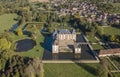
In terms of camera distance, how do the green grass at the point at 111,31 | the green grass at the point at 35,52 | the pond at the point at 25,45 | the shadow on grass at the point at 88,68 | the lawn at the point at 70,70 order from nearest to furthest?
the lawn at the point at 70,70 < the shadow on grass at the point at 88,68 < the green grass at the point at 35,52 < the pond at the point at 25,45 < the green grass at the point at 111,31

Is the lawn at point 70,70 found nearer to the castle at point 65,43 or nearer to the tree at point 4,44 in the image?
the castle at point 65,43

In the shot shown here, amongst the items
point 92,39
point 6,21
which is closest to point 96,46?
point 92,39

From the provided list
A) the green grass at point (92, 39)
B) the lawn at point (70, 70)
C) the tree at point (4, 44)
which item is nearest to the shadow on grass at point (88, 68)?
the lawn at point (70, 70)

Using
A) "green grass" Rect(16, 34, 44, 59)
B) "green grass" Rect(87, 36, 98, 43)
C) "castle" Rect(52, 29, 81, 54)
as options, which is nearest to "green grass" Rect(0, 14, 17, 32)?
"green grass" Rect(16, 34, 44, 59)

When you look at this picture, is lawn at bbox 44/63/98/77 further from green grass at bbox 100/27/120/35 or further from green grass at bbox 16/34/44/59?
green grass at bbox 100/27/120/35

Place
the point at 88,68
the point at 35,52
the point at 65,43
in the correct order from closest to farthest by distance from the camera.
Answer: the point at 88,68
the point at 35,52
the point at 65,43

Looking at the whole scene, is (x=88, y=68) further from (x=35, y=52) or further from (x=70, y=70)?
(x=35, y=52)
